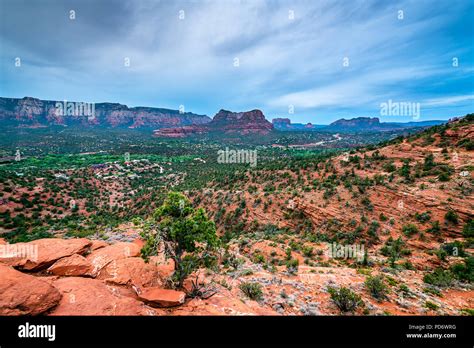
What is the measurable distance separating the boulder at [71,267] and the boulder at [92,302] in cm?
130

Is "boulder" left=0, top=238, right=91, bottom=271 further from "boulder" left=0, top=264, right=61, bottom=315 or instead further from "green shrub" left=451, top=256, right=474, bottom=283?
"green shrub" left=451, top=256, right=474, bottom=283

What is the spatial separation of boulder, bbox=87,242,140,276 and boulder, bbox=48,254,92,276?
0.97 feet

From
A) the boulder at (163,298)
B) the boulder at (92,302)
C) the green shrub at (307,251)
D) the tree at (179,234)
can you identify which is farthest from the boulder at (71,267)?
the green shrub at (307,251)

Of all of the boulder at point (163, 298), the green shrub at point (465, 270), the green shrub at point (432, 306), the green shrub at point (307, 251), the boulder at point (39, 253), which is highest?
the boulder at point (39, 253)

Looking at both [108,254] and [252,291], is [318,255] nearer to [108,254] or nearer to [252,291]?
[252,291]

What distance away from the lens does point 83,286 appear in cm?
703

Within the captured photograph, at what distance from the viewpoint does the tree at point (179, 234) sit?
27.6 feet

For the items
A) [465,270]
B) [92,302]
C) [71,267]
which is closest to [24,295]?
[92,302]

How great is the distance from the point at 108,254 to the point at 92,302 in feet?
13.4

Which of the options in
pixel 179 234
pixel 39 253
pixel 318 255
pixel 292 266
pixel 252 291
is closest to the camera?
pixel 179 234

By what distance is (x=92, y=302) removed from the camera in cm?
629

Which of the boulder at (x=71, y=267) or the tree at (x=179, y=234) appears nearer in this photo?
the boulder at (x=71, y=267)

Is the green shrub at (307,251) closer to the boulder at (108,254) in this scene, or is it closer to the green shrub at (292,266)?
the green shrub at (292,266)
